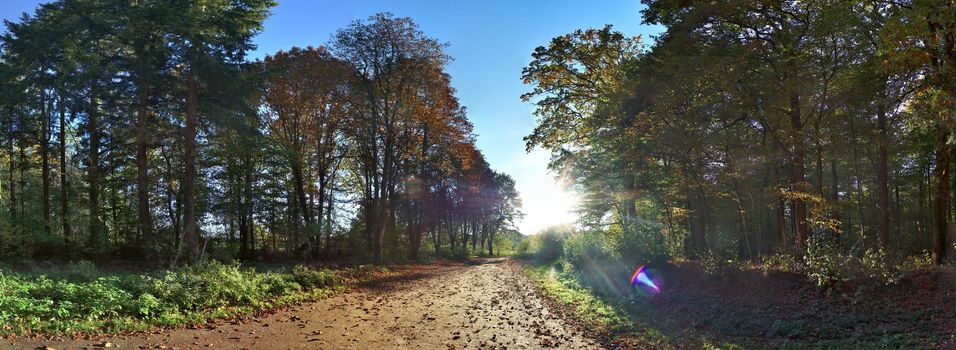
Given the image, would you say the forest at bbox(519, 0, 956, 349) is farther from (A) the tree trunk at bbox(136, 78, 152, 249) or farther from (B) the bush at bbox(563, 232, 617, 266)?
(A) the tree trunk at bbox(136, 78, 152, 249)

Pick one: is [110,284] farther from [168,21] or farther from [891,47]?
[891,47]

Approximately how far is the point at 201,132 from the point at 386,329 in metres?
14.8

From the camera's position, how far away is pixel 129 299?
816 centimetres

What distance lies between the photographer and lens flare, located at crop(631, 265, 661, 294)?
Answer: 13.6 meters

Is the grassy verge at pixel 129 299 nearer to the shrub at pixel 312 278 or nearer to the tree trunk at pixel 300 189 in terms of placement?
the shrub at pixel 312 278

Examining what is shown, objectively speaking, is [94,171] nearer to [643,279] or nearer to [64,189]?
[64,189]

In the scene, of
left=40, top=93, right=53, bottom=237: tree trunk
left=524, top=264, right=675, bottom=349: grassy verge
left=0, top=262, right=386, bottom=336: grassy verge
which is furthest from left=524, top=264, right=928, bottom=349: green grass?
left=40, top=93, right=53, bottom=237: tree trunk

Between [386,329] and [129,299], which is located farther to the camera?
[386,329]

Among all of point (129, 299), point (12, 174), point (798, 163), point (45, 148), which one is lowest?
point (129, 299)

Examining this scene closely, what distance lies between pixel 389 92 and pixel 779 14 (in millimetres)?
17818

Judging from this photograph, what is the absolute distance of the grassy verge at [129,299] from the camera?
6738 mm

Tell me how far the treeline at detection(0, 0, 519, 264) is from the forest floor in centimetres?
1338

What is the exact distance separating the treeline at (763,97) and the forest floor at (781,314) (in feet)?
3.25

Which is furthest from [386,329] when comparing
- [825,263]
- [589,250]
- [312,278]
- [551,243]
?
[551,243]
